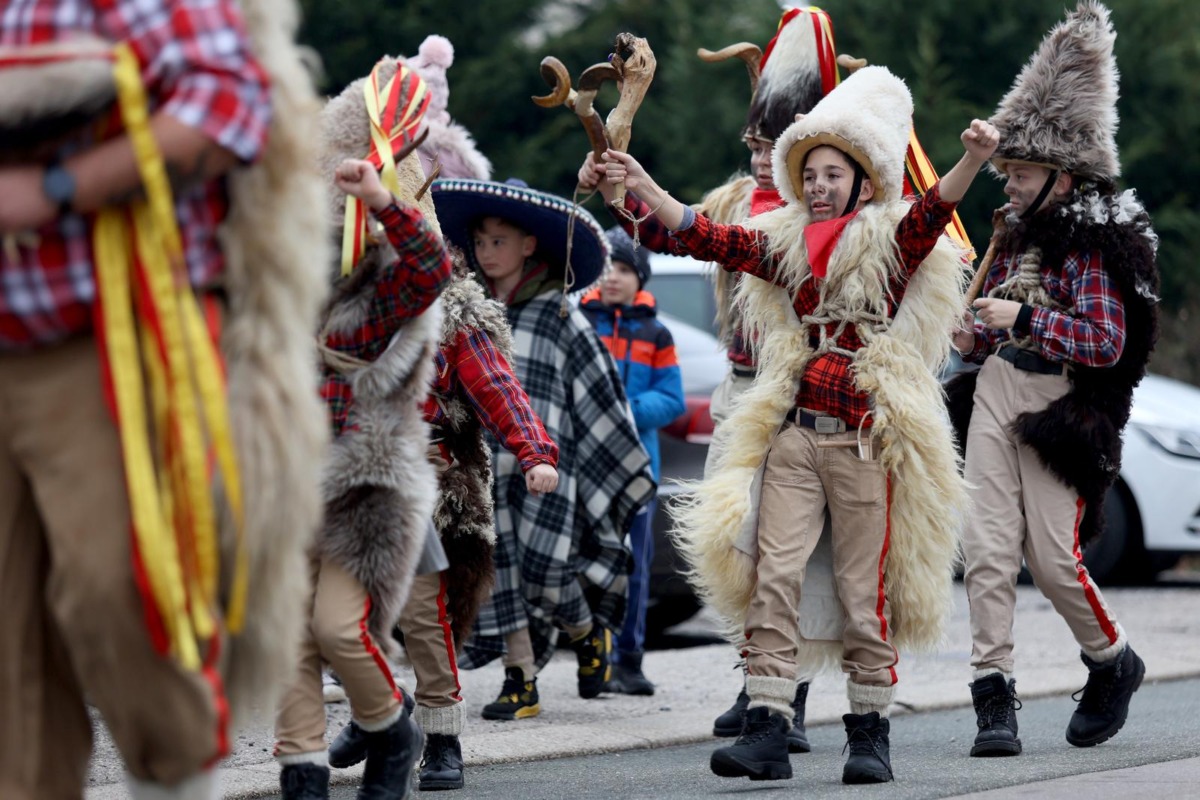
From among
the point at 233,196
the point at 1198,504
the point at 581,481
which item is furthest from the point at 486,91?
the point at 233,196

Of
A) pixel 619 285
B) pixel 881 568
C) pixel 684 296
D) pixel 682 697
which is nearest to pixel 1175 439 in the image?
pixel 684 296

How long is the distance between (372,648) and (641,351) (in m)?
3.47

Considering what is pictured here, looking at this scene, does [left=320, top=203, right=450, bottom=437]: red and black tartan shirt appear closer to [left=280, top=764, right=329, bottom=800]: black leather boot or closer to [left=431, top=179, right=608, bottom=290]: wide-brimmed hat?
[left=280, top=764, right=329, bottom=800]: black leather boot

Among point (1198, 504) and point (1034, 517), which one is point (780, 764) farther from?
point (1198, 504)

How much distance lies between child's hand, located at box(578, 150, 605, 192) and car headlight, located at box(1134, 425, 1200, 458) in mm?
6003

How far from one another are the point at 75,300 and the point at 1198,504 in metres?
8.53

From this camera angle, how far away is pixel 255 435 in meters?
3.09

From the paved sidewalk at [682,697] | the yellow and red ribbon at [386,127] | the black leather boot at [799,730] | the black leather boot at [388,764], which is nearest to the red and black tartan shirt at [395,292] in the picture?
the yellow and red ribbon at [386,127]

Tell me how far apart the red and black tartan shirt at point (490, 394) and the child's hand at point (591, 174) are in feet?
1.68

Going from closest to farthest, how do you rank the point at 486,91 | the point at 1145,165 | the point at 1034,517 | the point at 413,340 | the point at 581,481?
the point at 413,340, the point at 1034,517, the point at 581,481, the point at 1145,165, the point at 486,91

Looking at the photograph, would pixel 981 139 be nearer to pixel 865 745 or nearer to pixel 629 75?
pixel 629 75

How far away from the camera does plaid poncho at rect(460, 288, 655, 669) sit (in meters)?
6.53

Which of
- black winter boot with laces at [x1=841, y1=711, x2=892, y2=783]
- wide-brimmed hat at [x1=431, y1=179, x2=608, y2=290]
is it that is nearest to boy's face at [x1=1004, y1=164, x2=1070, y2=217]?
wide-brimmed hat at [x1=431, y1=179, x2=608, y2=290]

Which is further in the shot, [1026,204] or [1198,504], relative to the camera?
[1198,504]
